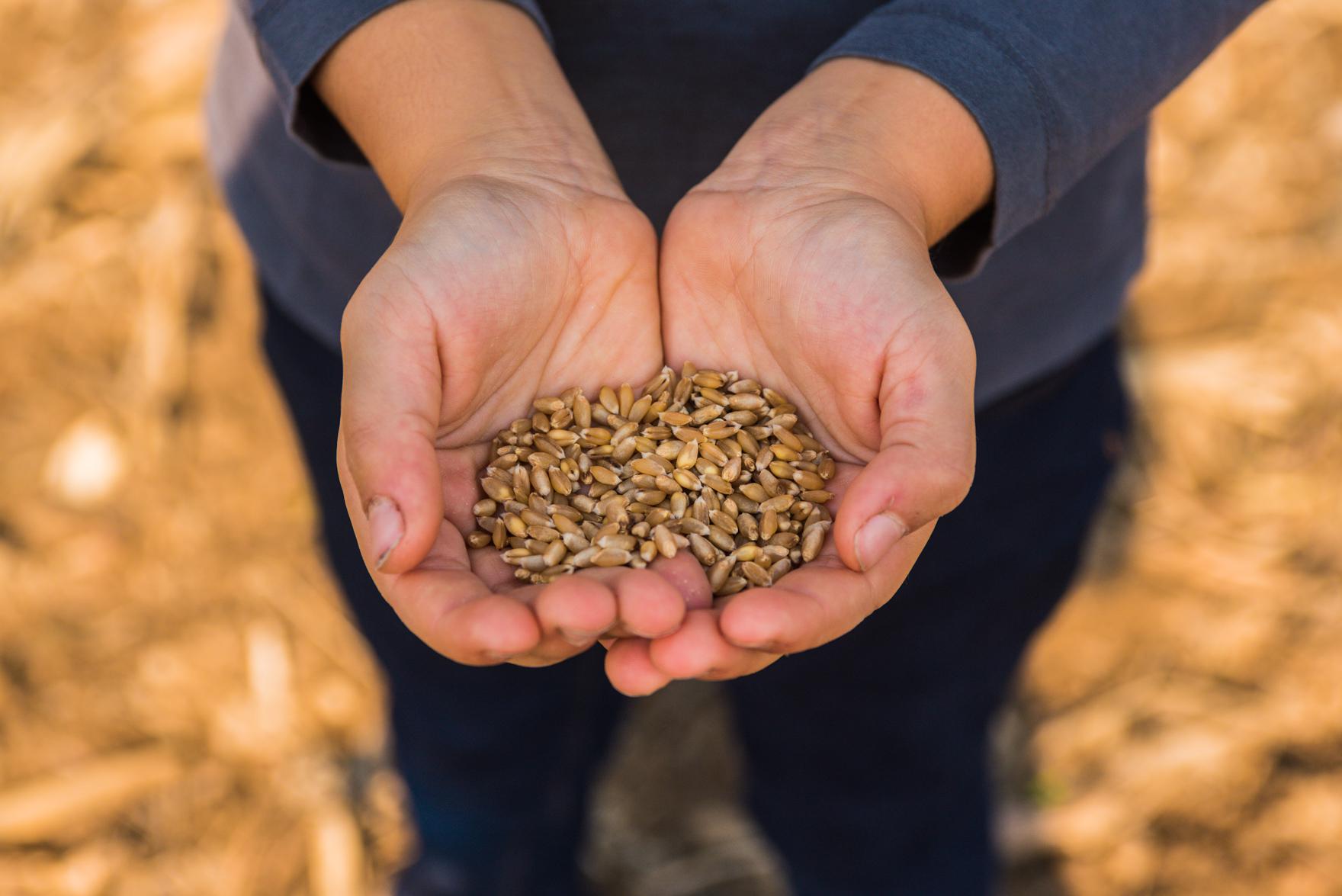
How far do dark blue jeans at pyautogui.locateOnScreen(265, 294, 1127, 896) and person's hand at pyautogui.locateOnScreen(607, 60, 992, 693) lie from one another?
15.6 inches

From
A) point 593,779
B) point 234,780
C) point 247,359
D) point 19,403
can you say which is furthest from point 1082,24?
point 19,403

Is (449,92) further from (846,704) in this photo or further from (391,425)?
(846,704)

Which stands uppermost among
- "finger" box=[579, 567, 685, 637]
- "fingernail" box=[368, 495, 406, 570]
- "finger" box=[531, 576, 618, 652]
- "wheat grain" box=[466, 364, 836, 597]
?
"fingernail" box=[368, 495, 406, 570]

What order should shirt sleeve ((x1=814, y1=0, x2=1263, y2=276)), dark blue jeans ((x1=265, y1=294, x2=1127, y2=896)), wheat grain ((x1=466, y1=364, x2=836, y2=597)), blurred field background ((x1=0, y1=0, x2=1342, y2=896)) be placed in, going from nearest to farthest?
shirt sleeve ((x1=814, y1=0, x2=1263, y2=276)), wheat grain ((x1=466, y1=364, x2=836, y2=597)), dark blue jeans ((x1=265, y1=294, x2=1127, y2=896)), blurred field background ((x1=0, y1=0, x2=1342, y2=896))

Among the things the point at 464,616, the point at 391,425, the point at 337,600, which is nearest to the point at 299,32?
the point at 391,425

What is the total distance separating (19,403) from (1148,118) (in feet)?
9.37

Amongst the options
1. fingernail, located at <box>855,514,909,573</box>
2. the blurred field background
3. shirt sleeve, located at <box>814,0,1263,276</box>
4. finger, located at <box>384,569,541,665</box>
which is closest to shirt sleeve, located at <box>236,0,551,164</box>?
shirt sleeve, located at <box>814,0,1263,276</box>

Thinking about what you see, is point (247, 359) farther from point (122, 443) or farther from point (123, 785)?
point (123, 785)

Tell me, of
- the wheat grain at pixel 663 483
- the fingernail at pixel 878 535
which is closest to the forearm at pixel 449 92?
the wheat grain at pixel 663 483

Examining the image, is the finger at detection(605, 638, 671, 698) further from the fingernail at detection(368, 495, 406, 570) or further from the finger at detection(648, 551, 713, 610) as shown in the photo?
the fingernail at detection(368, 495, 406, 570)

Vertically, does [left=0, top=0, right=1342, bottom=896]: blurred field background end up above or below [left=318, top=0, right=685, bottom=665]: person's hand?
below

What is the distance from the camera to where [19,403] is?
301 cm

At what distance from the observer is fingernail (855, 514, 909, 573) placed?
44.8 inches

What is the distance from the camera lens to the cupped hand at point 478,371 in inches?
43.7
